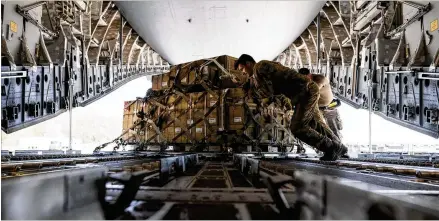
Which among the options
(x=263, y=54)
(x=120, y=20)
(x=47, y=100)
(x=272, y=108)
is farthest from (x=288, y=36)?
(x=47, y=100)

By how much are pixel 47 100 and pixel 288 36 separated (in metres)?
9.14

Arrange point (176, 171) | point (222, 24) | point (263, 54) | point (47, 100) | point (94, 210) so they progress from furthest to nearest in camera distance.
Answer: point (263, 54) → point (222, 24) → point (47, 100) → point (176, 171) → point (94, 210)

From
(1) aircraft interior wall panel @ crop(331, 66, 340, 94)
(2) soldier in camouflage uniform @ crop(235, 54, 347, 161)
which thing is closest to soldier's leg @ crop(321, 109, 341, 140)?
(2) soldier in camouflage uniform @ crop(235, 54, 347, 161)

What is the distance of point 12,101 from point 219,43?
25.3 feet

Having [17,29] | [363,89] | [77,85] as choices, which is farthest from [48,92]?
[363,89]

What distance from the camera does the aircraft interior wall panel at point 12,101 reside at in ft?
18.1

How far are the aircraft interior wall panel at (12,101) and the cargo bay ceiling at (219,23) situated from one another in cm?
416

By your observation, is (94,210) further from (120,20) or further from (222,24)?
(120,20)

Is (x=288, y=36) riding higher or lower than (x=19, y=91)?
higher

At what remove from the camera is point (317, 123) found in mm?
5113

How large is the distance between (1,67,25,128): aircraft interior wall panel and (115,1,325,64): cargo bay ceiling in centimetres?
416

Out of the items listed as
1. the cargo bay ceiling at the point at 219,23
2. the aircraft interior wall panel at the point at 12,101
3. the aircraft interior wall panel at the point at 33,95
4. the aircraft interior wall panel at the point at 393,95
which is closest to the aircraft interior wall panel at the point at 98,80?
the cargo bay ceiling at the point at 219,23

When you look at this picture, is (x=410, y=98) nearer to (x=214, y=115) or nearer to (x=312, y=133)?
(x=312, y=133)

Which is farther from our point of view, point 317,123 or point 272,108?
point 272,108
